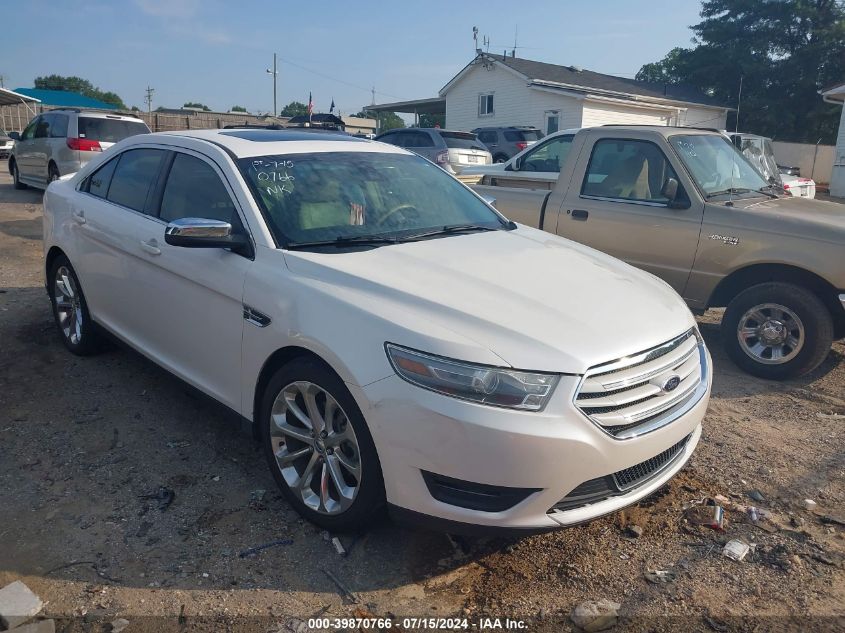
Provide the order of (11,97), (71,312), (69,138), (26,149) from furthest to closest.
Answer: (11,97), (26,149), (69,138), (71,312)

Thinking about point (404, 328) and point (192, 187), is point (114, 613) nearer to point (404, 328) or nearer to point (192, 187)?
point (404, 328)

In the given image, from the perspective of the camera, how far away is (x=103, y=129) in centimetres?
1379

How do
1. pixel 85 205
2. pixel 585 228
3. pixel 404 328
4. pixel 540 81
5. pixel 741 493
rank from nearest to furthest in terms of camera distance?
pixel 404 328, pixel 741 493, pixel 85 205, pixel 585 228, pixel 540 81

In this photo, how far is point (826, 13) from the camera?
38.0 m

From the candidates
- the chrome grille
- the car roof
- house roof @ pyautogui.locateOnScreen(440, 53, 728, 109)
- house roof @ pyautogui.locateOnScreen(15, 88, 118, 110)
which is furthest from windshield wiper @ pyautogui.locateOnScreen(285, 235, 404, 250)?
house roof @ pyautogui.locateOnScreen(15, 88, 118, 110)

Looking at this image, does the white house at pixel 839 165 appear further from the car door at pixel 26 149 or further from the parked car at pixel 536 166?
the car door at pixel 26 149

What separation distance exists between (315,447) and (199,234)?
1148 mm

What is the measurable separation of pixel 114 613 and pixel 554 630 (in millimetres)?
1664

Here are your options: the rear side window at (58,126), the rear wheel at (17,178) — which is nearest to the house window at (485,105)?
the rear wheel at (17,178)

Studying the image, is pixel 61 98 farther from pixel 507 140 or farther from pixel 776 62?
pixel 776 62

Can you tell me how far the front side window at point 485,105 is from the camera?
32.0m

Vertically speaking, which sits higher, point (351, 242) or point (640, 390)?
point (351, 242)

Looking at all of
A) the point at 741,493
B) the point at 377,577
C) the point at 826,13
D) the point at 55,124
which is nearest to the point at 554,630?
the point at 377,577

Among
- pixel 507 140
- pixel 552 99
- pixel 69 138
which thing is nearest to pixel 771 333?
pixel 69 138
